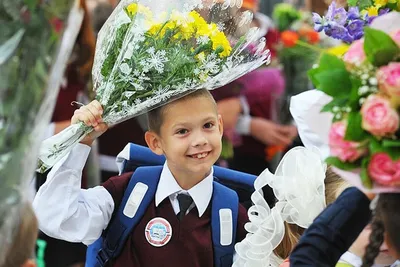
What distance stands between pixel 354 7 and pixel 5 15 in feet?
4.52

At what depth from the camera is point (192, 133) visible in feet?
9.79

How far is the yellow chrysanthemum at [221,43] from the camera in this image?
2908mm

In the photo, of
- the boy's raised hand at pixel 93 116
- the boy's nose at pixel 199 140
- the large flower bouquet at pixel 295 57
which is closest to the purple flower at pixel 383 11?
the boy's nose at pixel 199 140

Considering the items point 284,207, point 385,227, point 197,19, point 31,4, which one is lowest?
point 284,207

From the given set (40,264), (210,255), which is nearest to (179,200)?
(210,255)

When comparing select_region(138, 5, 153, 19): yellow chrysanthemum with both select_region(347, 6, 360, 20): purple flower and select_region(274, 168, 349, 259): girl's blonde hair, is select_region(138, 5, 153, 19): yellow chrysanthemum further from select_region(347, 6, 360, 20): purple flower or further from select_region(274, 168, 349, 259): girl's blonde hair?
select_region(274, 168, 349, 259): girl's blonde hair

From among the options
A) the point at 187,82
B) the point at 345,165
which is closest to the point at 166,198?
A: the point at 187,82

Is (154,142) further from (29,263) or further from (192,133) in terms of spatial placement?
(29,263)

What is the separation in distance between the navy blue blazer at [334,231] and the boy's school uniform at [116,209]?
87cm

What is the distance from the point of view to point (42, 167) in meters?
2.93

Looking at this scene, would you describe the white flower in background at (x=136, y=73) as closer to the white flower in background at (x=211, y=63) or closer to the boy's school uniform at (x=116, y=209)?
the white flower in background at (x=211, y=63)

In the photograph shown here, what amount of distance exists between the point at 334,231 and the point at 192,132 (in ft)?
3.20

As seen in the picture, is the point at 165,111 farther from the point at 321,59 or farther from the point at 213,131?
the point at 321,59

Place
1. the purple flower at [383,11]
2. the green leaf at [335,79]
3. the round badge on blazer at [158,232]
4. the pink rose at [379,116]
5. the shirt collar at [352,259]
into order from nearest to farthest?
the pink rose at [379,116]
the green leaf at [335,79]
the shirt collar at [352,259]
the purple flower at [383,11]
the round badge on blazer at [158,232]
